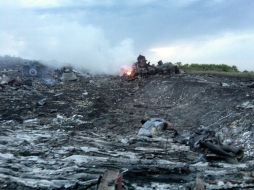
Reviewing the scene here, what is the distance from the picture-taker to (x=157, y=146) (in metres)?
10.9

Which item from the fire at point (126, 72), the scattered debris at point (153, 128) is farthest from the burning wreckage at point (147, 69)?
the scattered debris at point (153, 128)

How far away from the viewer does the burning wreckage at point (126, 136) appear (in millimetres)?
8047

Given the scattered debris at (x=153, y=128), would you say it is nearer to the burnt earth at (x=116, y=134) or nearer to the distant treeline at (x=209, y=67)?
the burnt earth at (x=116, y=134)

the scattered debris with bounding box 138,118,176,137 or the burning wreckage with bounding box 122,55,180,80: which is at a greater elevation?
the burning wreckage with bounding box 122,55,180,80

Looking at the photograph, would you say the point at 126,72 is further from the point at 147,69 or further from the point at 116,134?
the point at 116,134

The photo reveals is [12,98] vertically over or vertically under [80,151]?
over

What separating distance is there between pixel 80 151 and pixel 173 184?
2719 mm

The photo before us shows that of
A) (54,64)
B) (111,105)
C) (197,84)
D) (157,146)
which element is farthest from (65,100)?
(54,64)

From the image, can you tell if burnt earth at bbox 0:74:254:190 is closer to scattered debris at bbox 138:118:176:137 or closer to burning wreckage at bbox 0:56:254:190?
burning wreckage at bbox 0:56:254:190

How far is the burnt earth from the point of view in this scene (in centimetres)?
812

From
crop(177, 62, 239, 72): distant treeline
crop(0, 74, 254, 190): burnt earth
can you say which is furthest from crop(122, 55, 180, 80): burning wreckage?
crop(177, 62, 239, 72): distant treeline

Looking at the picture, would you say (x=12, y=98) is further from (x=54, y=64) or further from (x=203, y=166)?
(x=54, y=64)

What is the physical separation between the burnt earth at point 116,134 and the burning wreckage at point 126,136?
0.05 ft

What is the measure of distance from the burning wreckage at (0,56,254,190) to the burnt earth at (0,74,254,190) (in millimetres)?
17
